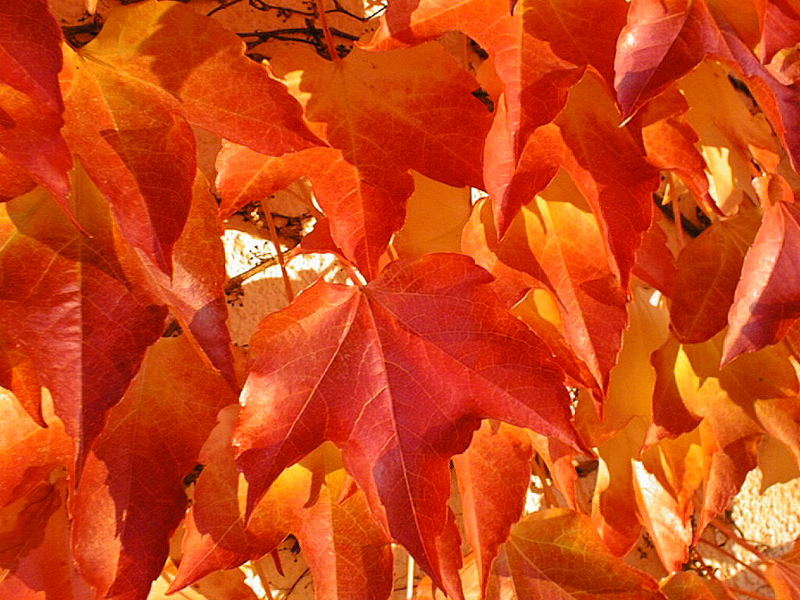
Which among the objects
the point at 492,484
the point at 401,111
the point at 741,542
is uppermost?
the point at 401,111

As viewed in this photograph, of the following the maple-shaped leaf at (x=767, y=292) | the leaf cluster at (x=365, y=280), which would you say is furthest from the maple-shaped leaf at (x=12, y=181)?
the maple-shaped leaf at (x=767, y=292)

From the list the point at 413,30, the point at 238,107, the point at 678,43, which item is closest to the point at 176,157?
the point at 238,107

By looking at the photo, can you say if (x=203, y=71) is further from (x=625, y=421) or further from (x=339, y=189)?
(x=625, y=421)

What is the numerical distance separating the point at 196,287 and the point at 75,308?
6cm

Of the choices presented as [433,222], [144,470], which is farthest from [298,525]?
[433,222]

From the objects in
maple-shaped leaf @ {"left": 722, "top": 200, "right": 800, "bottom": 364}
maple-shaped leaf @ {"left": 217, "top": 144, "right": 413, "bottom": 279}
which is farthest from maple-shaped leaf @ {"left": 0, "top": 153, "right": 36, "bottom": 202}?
maple-shaped leaf @ {"left": 722, "top": 200, "right": 800, "bottom": 364}

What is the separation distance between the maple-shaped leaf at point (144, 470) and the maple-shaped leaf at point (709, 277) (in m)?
0.32

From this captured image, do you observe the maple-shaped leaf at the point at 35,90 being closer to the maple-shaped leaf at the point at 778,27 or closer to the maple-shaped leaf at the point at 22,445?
the maple-shaped leaf at the point at 22,445

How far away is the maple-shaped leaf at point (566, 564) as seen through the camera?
0.66 m

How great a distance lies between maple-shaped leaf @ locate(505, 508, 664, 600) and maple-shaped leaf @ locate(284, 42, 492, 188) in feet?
0.94

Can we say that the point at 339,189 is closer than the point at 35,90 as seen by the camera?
No

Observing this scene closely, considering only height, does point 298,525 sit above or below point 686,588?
above

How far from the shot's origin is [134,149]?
0.45m

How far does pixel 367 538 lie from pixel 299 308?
0.18m
